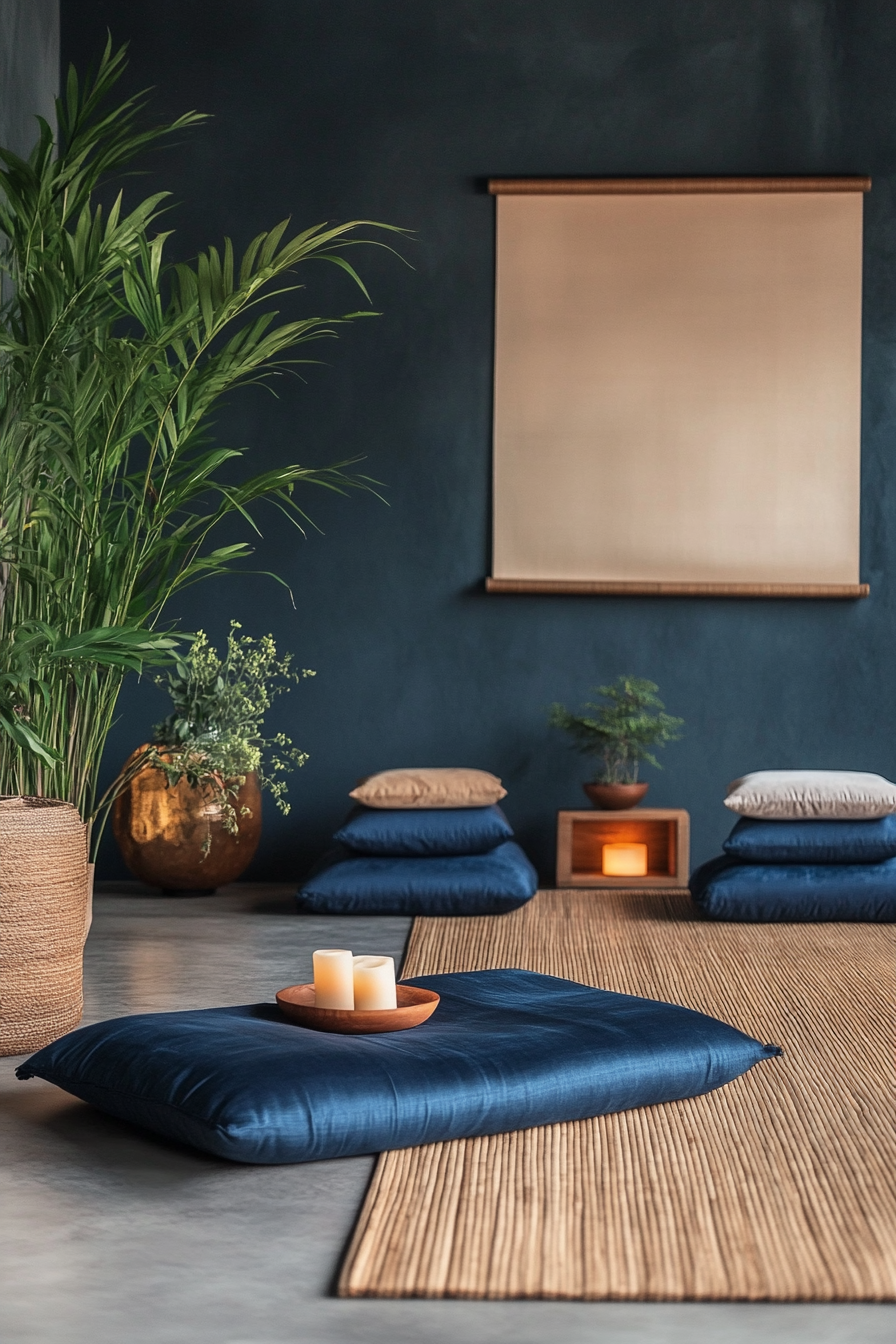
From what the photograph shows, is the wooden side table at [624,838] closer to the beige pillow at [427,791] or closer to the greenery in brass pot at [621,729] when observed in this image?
the greenery in brass pot at [621,729]

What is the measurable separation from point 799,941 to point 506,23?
321 cm

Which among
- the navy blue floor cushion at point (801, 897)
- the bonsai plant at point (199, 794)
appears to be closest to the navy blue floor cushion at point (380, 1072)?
the navy blue floor cushion at point (801, 897)

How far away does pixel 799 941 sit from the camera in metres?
3.68

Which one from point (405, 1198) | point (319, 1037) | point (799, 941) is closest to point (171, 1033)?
point (319, 1037)

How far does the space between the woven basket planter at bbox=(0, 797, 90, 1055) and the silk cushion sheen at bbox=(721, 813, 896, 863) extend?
81.5 inches

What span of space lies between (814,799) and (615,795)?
687mm

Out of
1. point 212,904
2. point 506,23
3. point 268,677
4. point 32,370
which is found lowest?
point 212,904

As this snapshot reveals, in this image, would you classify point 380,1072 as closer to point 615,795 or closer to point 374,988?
point 374,988

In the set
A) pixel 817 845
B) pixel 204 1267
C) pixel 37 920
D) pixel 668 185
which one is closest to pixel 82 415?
pixel 37 920

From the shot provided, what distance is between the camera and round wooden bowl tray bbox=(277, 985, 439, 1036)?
7.13 feet

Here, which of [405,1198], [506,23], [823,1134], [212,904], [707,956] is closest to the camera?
[405,1198]

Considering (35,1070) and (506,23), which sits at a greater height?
(506,23)

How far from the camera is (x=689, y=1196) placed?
1.82m

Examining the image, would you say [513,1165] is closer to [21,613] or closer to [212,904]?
[21,613]
